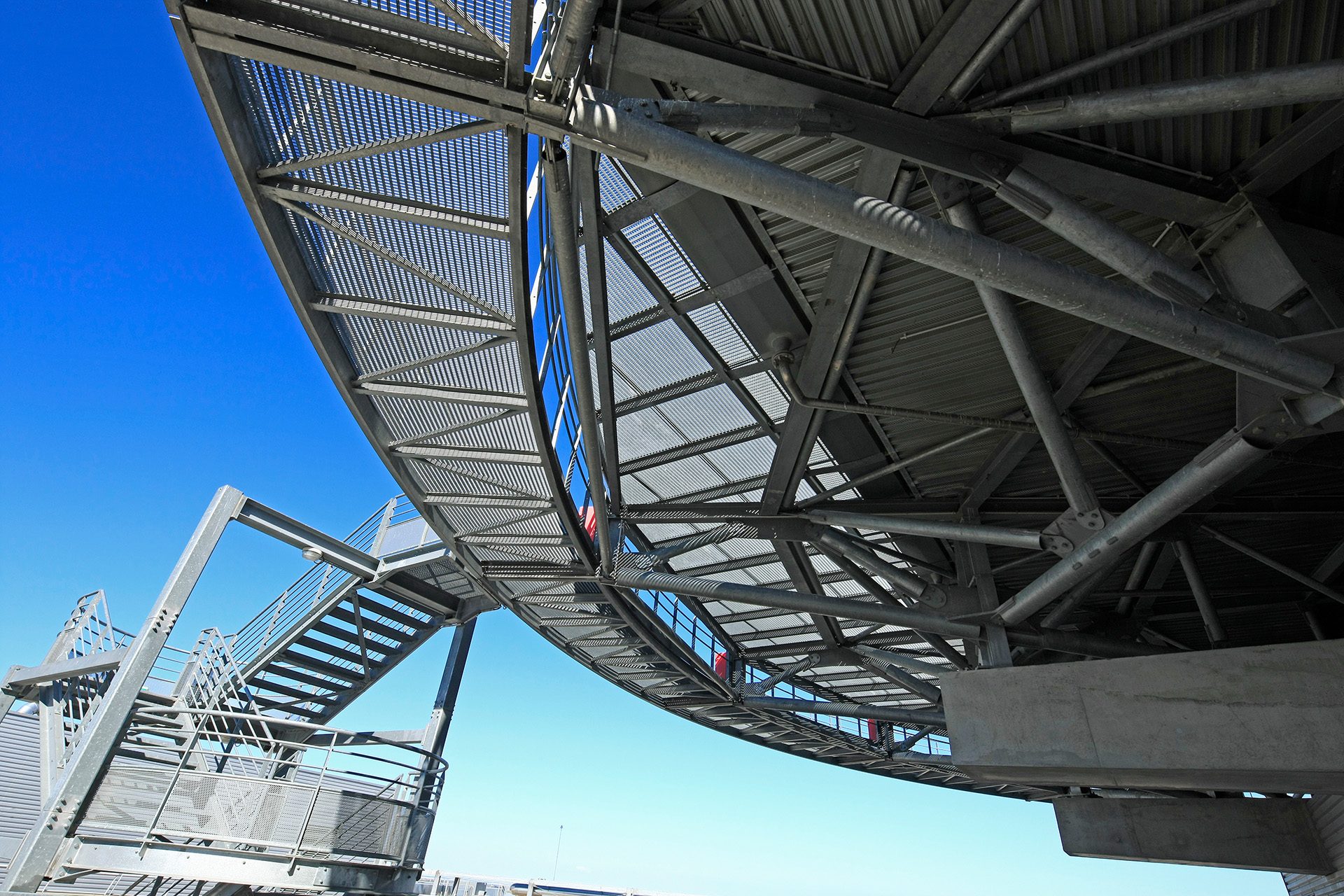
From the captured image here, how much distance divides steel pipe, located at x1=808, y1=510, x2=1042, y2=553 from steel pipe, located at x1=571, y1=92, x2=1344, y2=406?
571cm

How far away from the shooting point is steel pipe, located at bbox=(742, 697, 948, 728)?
2569 cm

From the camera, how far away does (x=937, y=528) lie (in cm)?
1149

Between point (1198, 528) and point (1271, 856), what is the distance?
41.6ft

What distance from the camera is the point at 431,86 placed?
5.43 meters

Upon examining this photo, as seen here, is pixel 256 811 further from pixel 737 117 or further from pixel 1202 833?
pixel 1202 833

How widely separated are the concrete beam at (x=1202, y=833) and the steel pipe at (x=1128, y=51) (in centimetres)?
2220

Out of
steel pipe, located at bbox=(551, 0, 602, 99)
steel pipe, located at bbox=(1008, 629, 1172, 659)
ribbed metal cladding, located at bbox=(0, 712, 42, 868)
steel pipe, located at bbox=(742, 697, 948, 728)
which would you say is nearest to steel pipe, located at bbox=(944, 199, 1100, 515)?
steel pipe, located at bbox=(551, 0, 602, 99)

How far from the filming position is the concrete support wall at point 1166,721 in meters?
8.79

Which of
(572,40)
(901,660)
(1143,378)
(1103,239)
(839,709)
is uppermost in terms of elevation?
(1143,378)

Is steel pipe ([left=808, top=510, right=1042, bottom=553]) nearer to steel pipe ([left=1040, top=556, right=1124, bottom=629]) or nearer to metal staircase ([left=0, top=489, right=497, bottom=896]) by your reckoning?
steel pipe ([left=1040, top=556, right=1124, bottom=629])

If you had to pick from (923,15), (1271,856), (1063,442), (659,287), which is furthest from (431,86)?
(1271,856)

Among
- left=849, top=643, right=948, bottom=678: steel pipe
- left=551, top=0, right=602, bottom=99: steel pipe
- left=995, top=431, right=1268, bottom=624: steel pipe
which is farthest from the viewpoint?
left=849, top=643, right=948, bottom=678: steel pipe

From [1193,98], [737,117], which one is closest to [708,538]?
[737,117]

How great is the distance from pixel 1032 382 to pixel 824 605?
649 cm
